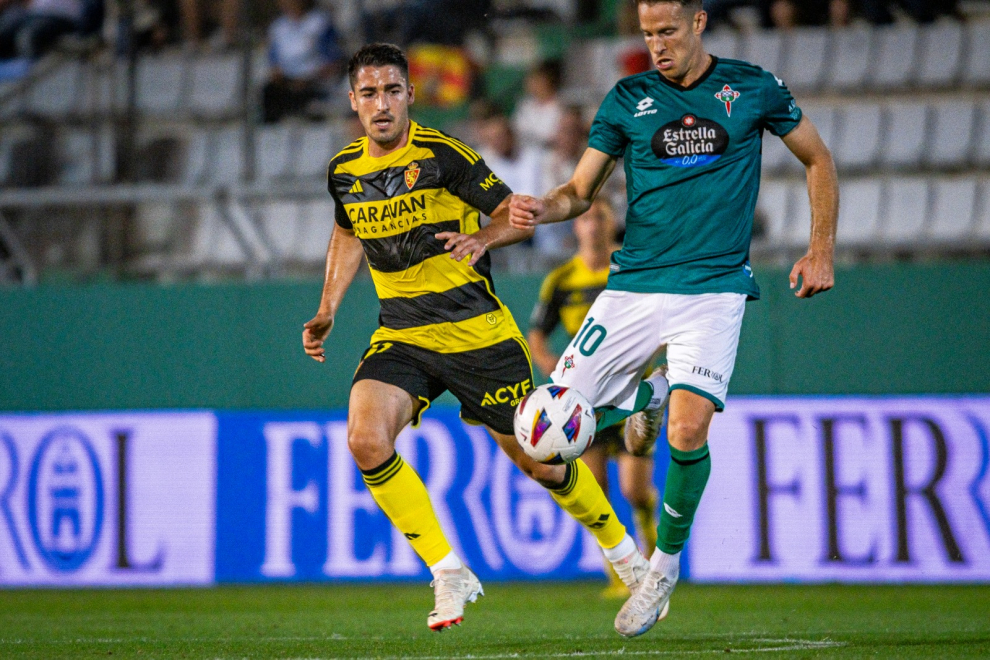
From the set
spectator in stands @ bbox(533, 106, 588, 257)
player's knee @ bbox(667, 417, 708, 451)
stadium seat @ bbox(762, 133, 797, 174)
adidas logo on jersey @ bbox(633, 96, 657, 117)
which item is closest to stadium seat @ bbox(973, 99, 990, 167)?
stadium seat @ bbox(762, 133, 797, 174)

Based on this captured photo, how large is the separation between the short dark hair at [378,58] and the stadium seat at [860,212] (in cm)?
553

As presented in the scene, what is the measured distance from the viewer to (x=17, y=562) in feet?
31.6

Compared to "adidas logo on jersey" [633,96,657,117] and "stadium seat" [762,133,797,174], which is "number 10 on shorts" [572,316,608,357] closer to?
"adidas logo on jersey" [633,96,657,117]

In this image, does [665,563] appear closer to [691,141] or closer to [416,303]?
[416,303]

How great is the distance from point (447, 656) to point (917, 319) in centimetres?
531

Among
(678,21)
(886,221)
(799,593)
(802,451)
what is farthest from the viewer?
(886,221)

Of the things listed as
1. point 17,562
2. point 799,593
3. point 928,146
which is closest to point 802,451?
point 799,593

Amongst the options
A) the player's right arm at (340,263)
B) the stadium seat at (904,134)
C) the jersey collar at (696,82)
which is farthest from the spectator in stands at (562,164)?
the jersey collar at (696,82)

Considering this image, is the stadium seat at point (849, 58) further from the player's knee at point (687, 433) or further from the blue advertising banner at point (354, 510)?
the player's knee at point (687, 433)

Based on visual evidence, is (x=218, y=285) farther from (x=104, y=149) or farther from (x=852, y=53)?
(x=852, y=53)

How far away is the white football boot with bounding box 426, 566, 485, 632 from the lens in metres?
5.25

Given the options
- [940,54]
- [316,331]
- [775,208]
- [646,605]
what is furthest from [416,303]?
[940,54]

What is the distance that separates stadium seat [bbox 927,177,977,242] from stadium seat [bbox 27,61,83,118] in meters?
7.15

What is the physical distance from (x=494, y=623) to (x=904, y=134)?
241 inches
